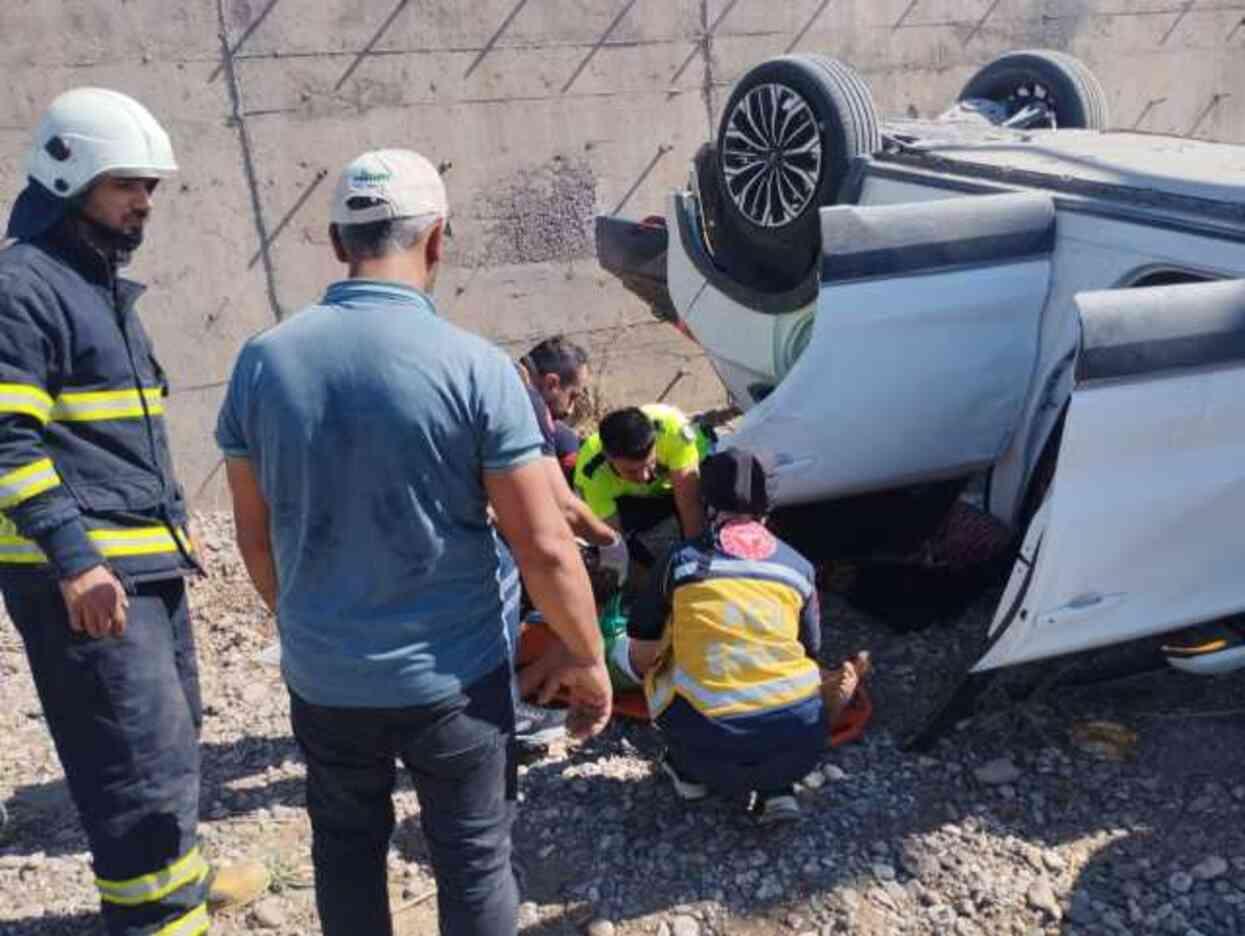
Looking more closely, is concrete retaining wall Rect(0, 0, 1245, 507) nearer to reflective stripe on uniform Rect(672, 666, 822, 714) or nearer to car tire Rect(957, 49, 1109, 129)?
car tire Rect(957, 49, 1109, 129)

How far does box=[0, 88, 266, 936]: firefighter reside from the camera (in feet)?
7.55

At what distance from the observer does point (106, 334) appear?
2.42m

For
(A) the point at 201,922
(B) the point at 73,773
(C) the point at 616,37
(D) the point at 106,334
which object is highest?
(C) the point at 616,37

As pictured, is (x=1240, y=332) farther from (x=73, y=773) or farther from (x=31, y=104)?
(x=31, y=104)

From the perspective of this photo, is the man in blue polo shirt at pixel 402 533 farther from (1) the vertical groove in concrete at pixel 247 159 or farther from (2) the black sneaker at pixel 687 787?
(1) the vertical groove in concrete at pixel 247 159

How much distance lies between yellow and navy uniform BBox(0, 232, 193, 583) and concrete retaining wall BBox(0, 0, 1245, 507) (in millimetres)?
3214

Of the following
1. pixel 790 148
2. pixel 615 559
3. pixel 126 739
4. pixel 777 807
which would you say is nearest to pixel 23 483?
pixel 126 739

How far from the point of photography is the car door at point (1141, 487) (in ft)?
9.26

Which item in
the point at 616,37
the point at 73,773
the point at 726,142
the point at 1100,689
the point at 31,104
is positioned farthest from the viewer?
the point at 616,37

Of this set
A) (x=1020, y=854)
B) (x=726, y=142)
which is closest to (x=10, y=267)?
(x=1020, y=854)

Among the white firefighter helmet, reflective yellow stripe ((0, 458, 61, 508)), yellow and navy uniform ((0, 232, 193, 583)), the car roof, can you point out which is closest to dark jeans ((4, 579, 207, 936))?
yellow and navy uniform ((0, 232, 193, 583))

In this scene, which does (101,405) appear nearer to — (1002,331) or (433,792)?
(433,792)

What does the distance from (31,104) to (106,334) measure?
3398 millimetres

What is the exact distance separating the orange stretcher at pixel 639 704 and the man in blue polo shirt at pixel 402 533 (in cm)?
130
